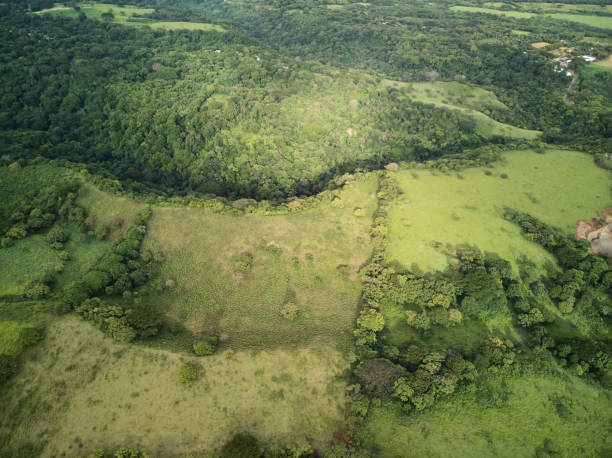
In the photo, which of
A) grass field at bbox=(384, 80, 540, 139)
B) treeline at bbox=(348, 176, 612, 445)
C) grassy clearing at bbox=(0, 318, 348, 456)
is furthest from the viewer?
grass field at bbox=(384, 80, 540, 139)

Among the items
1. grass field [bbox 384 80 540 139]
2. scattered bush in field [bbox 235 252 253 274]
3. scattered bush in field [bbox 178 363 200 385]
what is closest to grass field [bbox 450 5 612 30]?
grass field [bbox 384 80 540 139]

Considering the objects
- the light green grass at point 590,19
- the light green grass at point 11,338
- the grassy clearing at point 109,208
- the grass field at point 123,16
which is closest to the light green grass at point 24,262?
the grassy clearing at point 109,208

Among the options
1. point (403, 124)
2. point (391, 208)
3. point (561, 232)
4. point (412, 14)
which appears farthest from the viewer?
point (412, 14)

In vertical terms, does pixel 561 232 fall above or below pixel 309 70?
below

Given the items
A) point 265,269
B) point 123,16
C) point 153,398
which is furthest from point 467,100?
point 123,16

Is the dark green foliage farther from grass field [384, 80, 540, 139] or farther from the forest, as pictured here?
grass field [384, 80, 540, 139]

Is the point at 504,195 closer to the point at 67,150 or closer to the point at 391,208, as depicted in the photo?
the point at 391,208

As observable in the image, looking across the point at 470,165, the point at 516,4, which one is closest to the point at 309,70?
the point at 470,165

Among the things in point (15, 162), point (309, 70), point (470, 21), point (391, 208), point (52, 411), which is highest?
point (470, 21)
